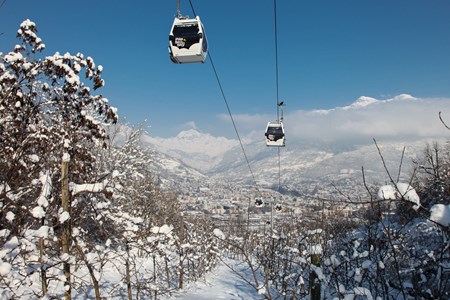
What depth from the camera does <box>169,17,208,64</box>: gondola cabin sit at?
24.8ft

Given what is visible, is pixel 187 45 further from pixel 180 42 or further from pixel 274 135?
A: pixel 274 135

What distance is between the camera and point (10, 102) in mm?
5996

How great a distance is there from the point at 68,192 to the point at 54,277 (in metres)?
1.20

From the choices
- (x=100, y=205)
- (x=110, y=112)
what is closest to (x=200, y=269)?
(x=110, y=112)

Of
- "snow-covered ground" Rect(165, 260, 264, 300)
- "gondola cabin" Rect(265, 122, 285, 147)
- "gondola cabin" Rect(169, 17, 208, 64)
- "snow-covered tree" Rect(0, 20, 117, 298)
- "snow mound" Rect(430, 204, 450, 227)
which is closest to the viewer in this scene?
"snow mound" Rect(430, 204, 450, 227)

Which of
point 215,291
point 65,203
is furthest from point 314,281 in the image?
point 215,291

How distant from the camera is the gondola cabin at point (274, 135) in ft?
53.9

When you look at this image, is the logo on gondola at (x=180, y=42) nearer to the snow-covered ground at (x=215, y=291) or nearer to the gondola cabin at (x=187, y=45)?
the gondola cabin at (x=187, y=45)

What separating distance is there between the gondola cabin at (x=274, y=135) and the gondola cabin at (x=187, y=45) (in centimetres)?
918

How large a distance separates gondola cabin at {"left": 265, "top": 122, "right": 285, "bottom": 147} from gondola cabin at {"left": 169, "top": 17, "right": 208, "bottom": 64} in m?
9.18

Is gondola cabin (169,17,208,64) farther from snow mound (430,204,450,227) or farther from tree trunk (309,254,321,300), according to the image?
snow mound (430,204,450,227)

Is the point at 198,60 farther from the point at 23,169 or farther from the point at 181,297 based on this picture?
the point at 181,297

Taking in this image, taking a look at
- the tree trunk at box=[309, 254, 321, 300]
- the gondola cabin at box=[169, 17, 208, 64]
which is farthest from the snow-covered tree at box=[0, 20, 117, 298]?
the tree trunk at box=[309, 254, 321, 300]

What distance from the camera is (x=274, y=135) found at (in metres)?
16.7
